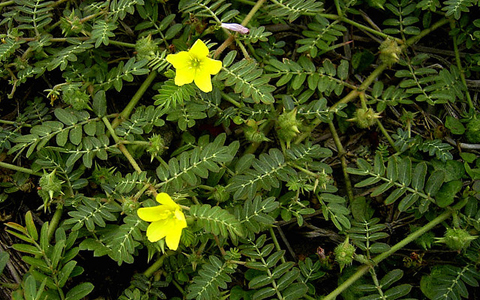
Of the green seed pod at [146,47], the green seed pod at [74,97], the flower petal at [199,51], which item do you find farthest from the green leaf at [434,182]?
the green seed pod at [74,97]

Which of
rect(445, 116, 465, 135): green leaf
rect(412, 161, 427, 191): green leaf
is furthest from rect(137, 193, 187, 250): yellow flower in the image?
rect(445, 116, 465, 135): green leaf

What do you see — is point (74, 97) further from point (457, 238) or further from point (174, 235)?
point (457, 238)

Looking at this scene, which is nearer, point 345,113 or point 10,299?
point 10,299

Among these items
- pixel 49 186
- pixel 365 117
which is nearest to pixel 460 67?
pixel 365 117

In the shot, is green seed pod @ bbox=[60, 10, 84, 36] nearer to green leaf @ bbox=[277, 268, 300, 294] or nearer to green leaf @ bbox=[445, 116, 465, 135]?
green leaf @ bbox=[277, 268, 300, 294]

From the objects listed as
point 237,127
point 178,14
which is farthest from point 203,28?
point 237,127

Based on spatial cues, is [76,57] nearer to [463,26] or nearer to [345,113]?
[345,113]
